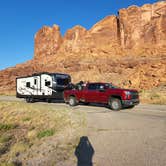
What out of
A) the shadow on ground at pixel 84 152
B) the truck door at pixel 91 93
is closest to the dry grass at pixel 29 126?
the shadow on ground at pixel 84 152

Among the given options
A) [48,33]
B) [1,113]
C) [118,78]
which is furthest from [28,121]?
[48,33]

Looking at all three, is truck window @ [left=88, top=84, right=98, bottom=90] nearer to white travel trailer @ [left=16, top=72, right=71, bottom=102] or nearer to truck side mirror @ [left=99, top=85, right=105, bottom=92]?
truck side mirror @ [left=99, top=85, right=105, bottom=92]

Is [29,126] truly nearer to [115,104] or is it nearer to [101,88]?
[115,104]

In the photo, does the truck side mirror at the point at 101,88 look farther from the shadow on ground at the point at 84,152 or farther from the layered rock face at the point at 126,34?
the layered rock face at the point at 126,34

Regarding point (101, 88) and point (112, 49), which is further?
point (112, 49)

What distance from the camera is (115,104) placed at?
631 inches

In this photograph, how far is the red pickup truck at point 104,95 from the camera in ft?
51.6

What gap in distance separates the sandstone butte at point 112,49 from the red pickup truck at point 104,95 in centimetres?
2096

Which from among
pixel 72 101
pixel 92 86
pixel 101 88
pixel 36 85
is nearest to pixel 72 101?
pixel 72 101

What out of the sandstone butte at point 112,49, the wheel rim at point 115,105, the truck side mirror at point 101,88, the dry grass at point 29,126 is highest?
the sandstone butte at point 112,49

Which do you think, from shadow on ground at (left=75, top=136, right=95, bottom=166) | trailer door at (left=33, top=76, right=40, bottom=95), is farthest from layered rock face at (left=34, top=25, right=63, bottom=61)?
shadow on ground at (left=75, top=136, right=95, bottom=166)

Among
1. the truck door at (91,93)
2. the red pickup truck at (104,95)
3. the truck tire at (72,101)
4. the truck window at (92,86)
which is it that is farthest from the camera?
the truck tire at (72,101)

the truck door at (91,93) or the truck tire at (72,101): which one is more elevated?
the truck door at (91,93)

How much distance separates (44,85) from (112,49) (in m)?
49.6
